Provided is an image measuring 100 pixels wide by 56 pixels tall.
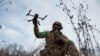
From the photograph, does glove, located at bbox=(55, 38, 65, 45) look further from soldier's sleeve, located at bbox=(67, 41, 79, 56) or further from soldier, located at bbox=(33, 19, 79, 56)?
soldier's sleeve, located at bbox=(67, 41, 79, 56)

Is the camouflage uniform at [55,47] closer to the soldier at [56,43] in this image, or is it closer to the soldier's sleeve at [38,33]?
the soldier at [56,43]

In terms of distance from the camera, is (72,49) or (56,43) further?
(56,43)

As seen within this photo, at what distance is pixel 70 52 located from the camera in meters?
6.14

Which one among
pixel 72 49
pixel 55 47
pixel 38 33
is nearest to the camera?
pixel 72 49

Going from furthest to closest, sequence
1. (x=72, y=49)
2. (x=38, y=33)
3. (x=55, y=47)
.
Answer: (x=38, y=33)
(x=55, y=47)
(x=72, y=49)

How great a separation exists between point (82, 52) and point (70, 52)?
→ 10.0 feet

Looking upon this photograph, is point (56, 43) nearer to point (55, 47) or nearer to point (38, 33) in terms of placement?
point (55, 47)

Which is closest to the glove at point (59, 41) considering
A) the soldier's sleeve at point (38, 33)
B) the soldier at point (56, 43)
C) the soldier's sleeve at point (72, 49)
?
the soldier at point (56, 43)

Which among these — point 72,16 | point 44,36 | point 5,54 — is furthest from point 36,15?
point 5,54

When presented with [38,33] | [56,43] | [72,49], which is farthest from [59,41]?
[38,33]

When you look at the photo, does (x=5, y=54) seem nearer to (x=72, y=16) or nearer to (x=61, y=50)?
(x=72, y=16)

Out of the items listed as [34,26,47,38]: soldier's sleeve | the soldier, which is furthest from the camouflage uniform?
[34,26,47,38]: soldier's sleeve

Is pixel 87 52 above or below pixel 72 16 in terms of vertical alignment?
below

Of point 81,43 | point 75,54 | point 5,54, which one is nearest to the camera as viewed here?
point 75,54
